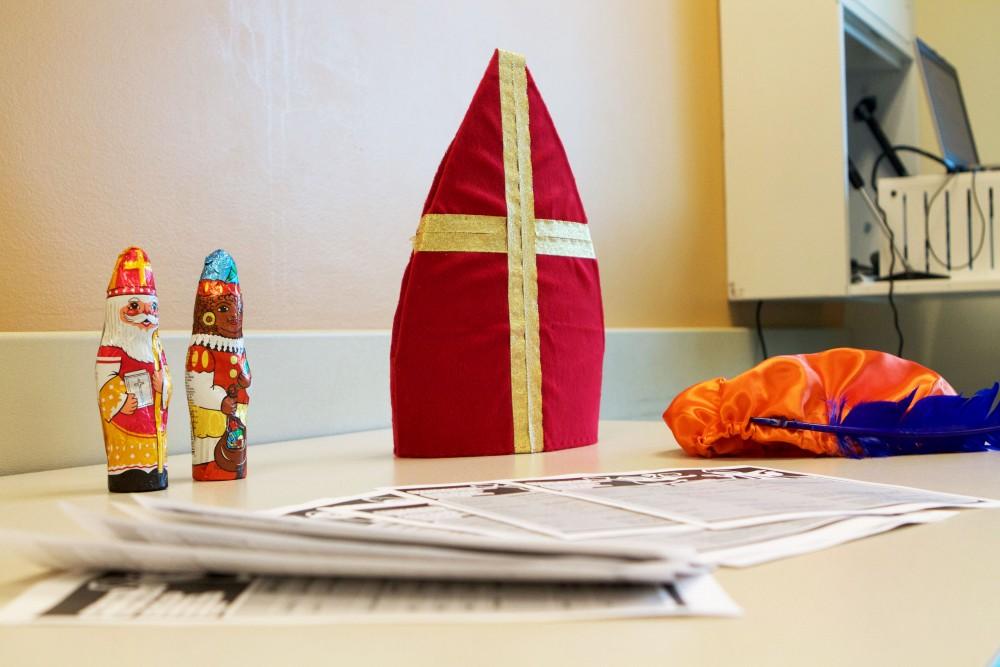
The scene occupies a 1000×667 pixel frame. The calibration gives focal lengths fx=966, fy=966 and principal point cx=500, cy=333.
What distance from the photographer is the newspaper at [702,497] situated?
0.52 meters

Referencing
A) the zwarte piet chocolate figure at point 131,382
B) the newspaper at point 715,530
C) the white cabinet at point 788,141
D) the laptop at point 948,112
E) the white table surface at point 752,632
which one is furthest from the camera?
the laptop at point 948,112

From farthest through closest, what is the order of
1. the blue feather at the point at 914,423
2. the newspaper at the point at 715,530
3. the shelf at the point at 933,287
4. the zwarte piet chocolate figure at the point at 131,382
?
the shelf at the point at 933,287, the blue feather at the point at 914,423, the zwarte piet chocolate figure at the point at 131,382, the newspaper at the point at 715,530

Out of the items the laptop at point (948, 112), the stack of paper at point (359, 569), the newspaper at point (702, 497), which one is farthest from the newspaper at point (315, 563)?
the laptop at point (948, 112)

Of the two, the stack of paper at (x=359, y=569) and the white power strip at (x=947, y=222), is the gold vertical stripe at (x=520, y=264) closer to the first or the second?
the stack of paper at (x=359, y=569)

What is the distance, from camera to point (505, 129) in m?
0.95

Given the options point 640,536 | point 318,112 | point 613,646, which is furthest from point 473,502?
point 318,112

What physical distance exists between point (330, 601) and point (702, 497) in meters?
0.29

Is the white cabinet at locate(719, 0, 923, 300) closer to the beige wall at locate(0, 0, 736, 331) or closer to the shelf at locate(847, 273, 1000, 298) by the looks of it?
the shelf at locate(847, 273, 1000, 298)

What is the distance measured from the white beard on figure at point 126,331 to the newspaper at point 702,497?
0.22 meters

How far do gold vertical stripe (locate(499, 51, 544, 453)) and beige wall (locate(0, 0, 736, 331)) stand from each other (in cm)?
36

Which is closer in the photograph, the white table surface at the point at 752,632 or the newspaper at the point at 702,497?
the white table surface at the point at 752,632

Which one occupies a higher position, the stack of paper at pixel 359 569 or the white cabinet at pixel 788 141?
the white cabinet at pixel 788 141

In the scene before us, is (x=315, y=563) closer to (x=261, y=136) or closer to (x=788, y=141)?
(x=261, y=136)

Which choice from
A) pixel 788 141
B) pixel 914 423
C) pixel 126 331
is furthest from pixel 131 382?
pixel 788 141
